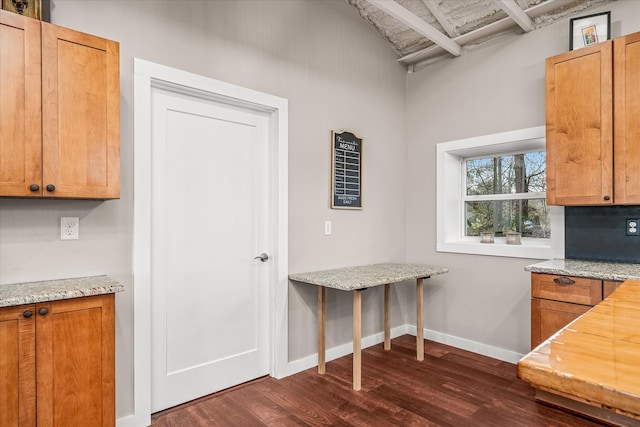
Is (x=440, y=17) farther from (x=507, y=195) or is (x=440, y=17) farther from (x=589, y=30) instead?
(x=507, y=195)

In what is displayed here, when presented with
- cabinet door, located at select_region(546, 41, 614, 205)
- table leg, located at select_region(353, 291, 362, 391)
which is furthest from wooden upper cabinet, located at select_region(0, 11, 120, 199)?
cabinet door, located at select_region(546, 41, 614, 205)

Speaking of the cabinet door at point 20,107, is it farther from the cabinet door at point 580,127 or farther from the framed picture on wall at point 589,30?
the framed picture on wall at point 589,30

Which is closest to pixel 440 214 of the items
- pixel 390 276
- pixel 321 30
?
pixel 390 276

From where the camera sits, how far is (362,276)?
2932 millimetres

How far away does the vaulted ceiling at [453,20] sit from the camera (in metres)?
2.93

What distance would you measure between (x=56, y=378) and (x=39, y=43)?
1509 mm

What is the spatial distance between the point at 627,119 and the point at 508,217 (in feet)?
4.39

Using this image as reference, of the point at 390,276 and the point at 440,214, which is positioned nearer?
the point at 390,276

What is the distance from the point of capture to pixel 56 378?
5.46ft

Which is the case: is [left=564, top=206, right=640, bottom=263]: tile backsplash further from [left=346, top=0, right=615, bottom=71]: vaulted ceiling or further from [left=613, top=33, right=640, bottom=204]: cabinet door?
[left=346, top=0, right=615, bottom=71]: vaulted ceiling

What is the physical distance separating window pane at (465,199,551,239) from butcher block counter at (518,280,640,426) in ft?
8.49

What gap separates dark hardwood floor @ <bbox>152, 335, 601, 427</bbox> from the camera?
7.57 feet

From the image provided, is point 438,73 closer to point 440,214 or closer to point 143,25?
point 440,214

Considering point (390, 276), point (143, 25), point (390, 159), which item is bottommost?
point (390, 276)
